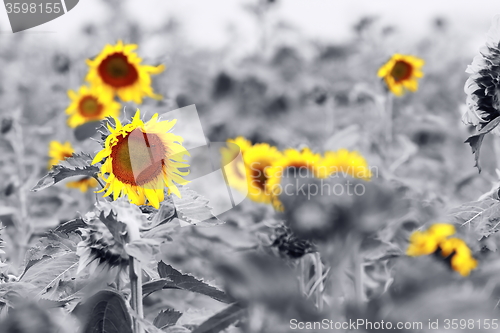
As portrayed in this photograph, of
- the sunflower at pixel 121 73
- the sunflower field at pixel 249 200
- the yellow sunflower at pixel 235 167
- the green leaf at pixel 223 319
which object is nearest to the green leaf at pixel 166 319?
the sunflower field at pixel 249 200

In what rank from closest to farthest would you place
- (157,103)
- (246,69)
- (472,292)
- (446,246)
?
(472,292) < (446,246) < (157,103) < (246,69)

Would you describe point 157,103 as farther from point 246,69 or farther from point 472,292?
point 472,292

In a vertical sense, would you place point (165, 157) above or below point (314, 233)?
below

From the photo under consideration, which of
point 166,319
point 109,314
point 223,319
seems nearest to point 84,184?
point 166,319

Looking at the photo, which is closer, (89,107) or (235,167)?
(235,167)

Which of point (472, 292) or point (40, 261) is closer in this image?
point (472, 292)

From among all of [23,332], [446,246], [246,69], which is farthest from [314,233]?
[246,69]

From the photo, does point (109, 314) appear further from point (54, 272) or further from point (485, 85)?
point (485, 85)
